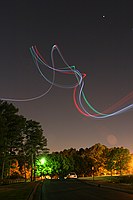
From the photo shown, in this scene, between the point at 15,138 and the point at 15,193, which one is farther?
the point at 15,138

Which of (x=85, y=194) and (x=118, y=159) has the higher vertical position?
(x=118, y=159)

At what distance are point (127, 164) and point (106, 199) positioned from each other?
252 feet

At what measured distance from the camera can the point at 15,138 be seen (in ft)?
221

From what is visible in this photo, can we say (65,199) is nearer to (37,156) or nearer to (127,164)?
(37,156)

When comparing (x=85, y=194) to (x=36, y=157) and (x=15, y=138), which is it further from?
(x=36, y=157)

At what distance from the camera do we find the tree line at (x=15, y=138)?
199ft

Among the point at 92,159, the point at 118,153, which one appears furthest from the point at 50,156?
the point at 118,153

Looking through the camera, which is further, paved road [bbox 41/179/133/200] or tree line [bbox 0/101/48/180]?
tree line [bbox 0/101/48/180]

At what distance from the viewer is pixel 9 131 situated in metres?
64.1

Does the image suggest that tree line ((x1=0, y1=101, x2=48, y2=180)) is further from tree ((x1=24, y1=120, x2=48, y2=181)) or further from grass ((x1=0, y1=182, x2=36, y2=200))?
grass ((x1=0, y1=182, x2=36, y2=200))

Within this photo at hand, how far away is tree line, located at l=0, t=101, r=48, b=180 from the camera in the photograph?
60781mm

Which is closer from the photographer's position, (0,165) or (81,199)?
(81,199)

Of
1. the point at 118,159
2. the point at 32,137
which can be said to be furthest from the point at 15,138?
the point at 118,159

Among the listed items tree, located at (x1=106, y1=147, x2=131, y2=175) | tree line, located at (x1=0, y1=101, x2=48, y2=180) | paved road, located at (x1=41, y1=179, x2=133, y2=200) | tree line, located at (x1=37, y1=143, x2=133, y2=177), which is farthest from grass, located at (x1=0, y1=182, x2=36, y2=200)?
tree, located at (x1=106, y1=147, x2=131, y2=175)
